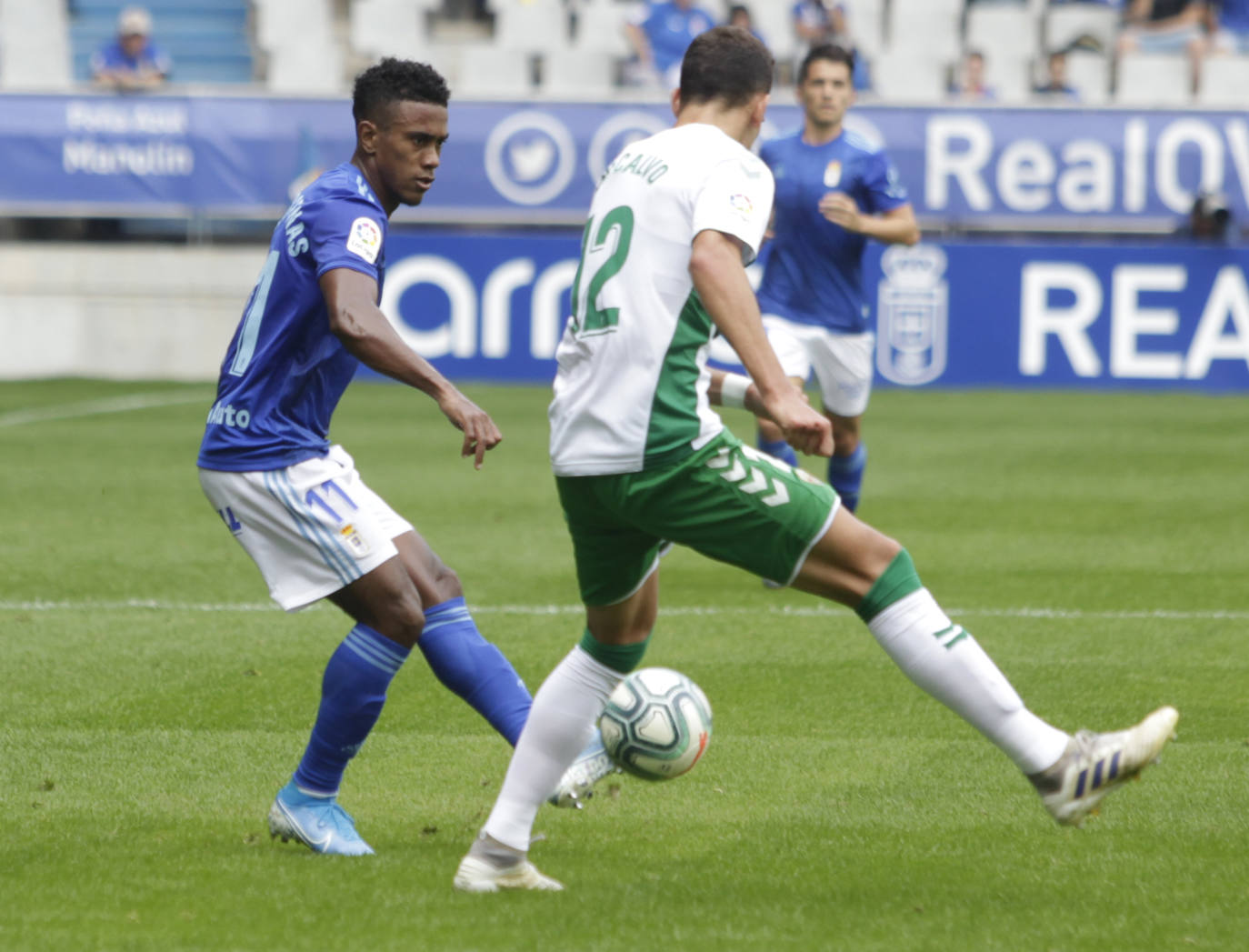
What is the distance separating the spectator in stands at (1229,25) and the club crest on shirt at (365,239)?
18.9 m

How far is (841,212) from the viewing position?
811cm

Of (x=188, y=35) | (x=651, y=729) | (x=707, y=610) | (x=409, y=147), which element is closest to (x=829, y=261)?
(x=707, y=610)

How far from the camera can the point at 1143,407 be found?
16.5 meters

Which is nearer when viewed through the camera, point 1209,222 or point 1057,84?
point 1209,222

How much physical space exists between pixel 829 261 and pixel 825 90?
82cm

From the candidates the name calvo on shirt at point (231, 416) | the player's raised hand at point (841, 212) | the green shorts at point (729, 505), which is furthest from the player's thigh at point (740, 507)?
the player's raised hand at point (841, 212)

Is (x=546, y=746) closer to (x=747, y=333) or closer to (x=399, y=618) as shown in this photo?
(x=399, y=618)

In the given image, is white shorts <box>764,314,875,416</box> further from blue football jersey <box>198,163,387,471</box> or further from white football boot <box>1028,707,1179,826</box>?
white football boot <box>1028,707,1179,826</box>

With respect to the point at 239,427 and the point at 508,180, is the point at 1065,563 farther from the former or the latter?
the point at 508,180

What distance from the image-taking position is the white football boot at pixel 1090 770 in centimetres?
377

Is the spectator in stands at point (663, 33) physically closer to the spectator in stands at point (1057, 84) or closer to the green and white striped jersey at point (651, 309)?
the spectator in stands at point (1057, 84)

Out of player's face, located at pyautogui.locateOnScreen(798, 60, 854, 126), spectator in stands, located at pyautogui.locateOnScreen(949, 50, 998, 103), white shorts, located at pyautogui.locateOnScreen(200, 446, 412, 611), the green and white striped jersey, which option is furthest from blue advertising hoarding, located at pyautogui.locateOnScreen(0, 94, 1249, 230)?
the green and white striped jersey

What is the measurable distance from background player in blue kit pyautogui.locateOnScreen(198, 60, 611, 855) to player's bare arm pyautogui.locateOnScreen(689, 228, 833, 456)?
2.60 ft

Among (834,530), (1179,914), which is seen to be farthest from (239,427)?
(1179,914)
